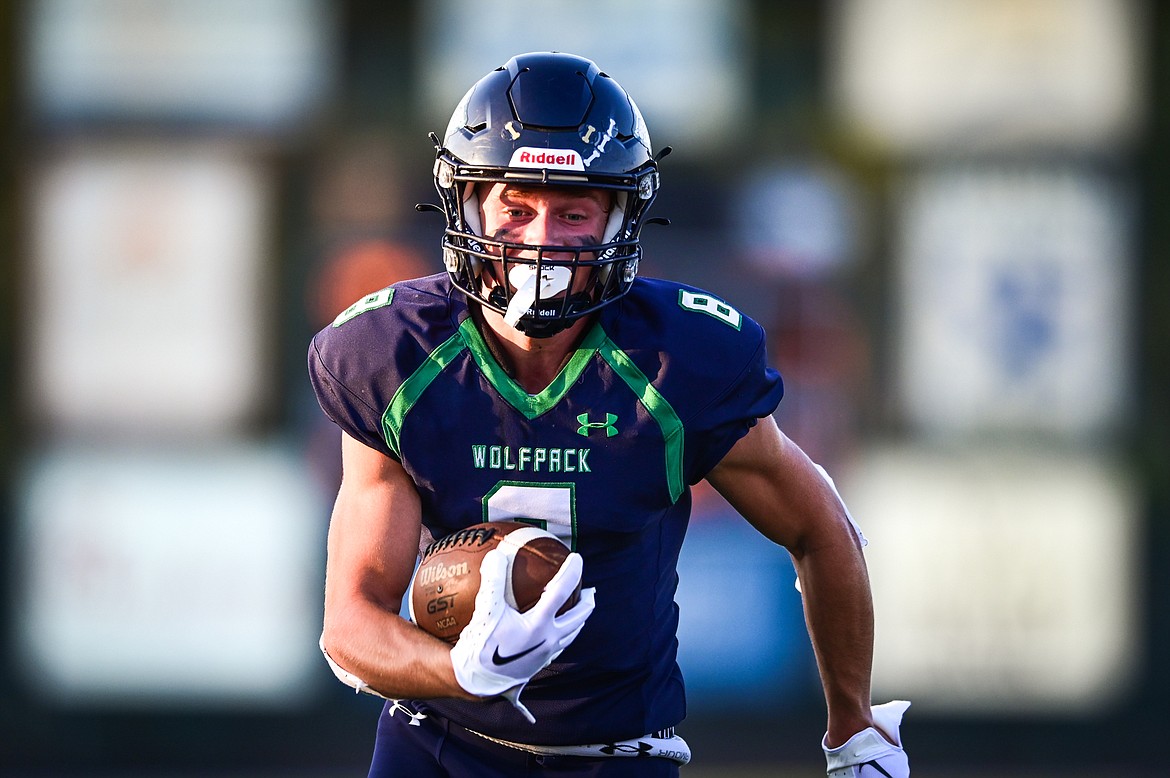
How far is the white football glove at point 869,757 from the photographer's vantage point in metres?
2.83

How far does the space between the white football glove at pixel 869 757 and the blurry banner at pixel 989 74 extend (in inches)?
150

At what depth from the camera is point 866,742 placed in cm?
286

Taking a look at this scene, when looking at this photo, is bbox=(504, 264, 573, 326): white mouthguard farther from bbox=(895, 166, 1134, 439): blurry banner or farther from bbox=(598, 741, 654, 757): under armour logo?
bbox=(895, 166, 1134, 439): blurry banner

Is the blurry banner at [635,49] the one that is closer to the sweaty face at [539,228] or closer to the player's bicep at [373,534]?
the sweaty face at [539,228]

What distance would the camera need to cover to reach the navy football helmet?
262cm

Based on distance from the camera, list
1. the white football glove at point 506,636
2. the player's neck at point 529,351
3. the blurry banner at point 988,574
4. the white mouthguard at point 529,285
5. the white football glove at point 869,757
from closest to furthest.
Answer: the white football glove at point 506,636 → the white mouthguard at point 529,285 → the player's neck at point 529,351 → the white football glove at point 869,757 → the blurry banner at point 988,574

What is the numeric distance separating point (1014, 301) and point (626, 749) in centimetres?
389

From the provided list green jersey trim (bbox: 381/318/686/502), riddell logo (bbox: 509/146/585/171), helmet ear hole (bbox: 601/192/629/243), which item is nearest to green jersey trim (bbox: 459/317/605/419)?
green jersey trim (bbox: 381/318/686/502)

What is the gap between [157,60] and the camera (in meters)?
6.17

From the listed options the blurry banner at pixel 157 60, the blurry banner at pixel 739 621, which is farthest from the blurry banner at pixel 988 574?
the blurry banner at pixel 157 60

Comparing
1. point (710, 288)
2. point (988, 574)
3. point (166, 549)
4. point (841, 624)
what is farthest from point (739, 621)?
point (841, 624)

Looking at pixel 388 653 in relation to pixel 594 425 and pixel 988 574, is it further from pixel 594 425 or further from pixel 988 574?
pixel 988 574

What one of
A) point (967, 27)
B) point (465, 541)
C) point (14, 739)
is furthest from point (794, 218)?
point (465, 541)

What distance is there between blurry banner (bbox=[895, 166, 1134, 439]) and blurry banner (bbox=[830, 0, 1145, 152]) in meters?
0.16
